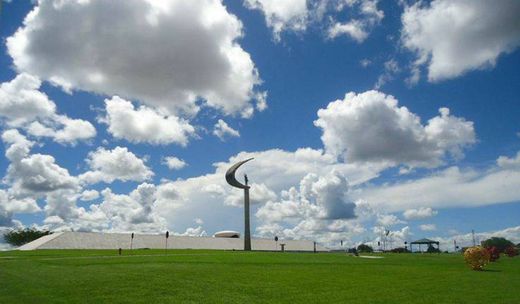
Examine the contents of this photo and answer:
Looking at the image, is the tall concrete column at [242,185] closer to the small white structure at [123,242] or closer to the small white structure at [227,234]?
the small white structure at [123,242]

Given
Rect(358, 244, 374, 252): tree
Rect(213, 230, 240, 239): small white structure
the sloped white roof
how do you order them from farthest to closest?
1. Rect(213, 230, 240, 239): small white structure
2. Rect(358, 244, 374, 252): tree
3. the sloped white roof

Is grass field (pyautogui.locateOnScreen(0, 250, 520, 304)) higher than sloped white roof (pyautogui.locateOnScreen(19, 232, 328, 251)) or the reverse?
the reverse

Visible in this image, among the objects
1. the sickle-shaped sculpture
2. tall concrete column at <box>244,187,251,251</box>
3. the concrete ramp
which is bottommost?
the concrete ramp

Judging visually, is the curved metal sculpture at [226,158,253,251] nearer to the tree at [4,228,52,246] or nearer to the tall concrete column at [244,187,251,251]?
the tall concrete column at [244,187,251,251]

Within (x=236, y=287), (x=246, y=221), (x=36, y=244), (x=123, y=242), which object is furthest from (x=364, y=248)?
(x=236, y=287)

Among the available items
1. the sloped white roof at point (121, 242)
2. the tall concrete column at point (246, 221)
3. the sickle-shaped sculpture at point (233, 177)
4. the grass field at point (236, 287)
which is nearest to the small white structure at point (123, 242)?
the sloped white roof at point (121, 242)

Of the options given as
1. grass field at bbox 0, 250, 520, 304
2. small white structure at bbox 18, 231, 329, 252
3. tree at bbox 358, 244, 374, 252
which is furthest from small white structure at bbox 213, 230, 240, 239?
grass field at bbox 0, 250, 520, 304

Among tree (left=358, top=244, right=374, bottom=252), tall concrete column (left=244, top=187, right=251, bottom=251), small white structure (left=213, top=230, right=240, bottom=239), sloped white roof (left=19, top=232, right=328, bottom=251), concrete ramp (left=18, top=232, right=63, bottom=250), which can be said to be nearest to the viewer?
concrete ramp (left=18, top=232, right=63, bottom=250)

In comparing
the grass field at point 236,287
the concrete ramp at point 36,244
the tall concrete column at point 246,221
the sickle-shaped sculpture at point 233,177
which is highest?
the sickle-shaped sculpture at point 233,177

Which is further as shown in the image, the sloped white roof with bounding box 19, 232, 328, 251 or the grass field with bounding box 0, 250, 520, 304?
the sloped white roof with bounding box 19, 232, 328, 251

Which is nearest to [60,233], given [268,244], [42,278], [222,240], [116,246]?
[116,246]

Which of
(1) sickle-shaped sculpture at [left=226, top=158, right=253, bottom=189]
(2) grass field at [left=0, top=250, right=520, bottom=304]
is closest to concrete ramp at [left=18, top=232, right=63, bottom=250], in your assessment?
(1) sickle-shaped sculpture at [left=226, top=158, right=253, bottom=189]

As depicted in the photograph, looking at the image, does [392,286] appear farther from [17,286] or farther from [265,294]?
[17,286]

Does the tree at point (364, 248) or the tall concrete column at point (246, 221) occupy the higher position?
the tall concrete column at point (246, 221)
